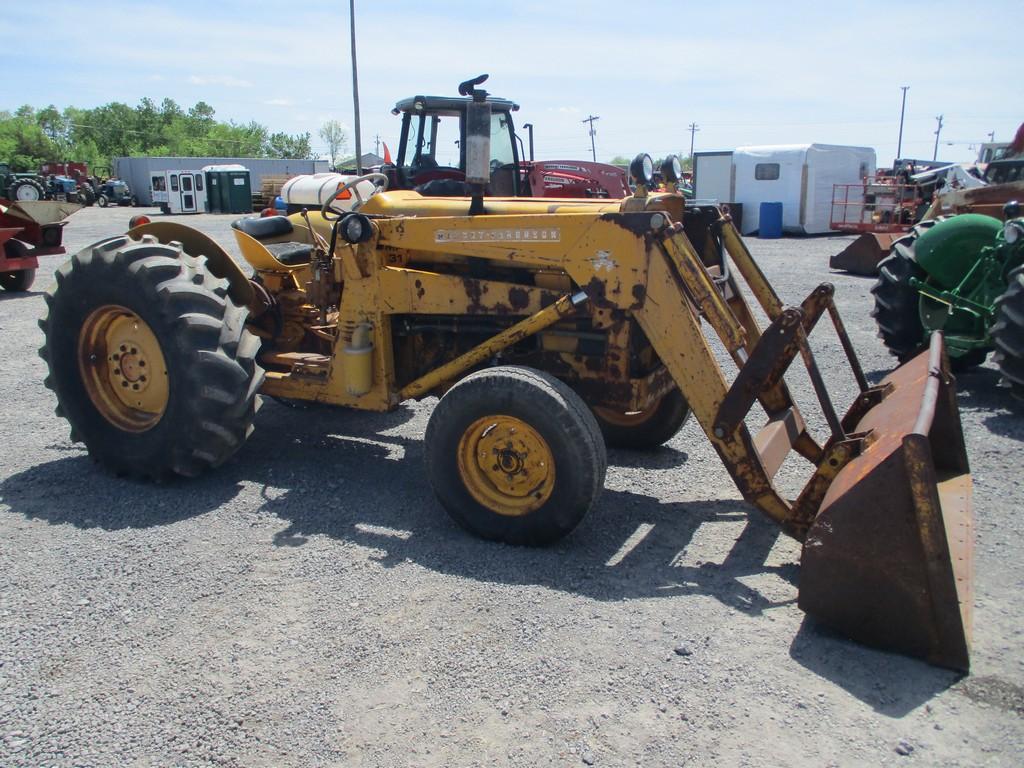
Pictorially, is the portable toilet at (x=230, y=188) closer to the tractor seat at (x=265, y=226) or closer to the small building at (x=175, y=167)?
the small building at (x=175, y=167)

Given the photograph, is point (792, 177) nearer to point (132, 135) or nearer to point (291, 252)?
point (291, 252)

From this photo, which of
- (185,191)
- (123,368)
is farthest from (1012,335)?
(185,191)

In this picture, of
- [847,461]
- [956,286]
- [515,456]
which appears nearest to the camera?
[847,461]

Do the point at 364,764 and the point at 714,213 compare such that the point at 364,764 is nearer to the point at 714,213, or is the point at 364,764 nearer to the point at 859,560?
the point at 859,560

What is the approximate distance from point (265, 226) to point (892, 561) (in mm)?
5074

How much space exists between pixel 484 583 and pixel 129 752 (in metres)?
1.60

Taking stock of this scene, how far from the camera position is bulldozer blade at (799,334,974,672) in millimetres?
3029

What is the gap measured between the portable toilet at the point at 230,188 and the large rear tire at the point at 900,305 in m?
34.7

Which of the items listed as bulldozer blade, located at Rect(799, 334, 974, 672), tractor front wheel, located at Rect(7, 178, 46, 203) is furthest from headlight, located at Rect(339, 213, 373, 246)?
tractor front wheel, located at Rect(7, 178, 46, 203)

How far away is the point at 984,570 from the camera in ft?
12.9

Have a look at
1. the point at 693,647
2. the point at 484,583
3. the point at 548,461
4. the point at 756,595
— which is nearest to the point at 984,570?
the point at 756,595

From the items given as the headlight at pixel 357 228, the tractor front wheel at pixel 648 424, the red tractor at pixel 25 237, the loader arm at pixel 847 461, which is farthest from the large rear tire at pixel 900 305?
the red tractor at pixel 25 237

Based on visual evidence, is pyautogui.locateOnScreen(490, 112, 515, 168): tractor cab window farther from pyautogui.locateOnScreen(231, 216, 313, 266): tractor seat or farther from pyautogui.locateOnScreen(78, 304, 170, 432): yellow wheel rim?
pyautogui.locateOnScreen(78, 304, 170, 432): yellow wheel rim

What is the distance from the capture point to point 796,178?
81.9 feet
